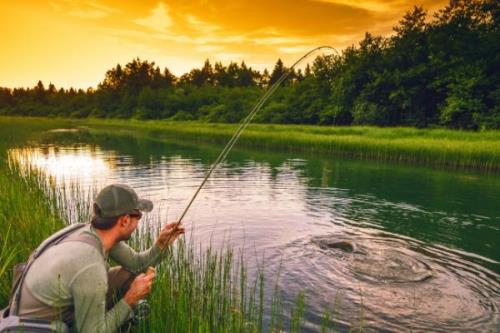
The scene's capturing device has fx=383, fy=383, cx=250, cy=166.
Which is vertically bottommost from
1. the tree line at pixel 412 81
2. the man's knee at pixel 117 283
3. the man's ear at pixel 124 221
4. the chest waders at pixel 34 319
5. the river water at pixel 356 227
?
the river water at pixel 356 227

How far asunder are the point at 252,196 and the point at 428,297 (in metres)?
9.26

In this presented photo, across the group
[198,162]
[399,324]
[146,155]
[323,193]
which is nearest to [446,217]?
[323,193]

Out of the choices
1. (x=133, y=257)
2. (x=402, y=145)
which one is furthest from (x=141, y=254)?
(x=402, y=145)

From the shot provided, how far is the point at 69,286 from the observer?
286 cm

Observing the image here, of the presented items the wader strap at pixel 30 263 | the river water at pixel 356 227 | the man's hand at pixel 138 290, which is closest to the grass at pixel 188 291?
the man's hand at pixel 138 290

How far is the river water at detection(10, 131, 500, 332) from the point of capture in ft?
21.4

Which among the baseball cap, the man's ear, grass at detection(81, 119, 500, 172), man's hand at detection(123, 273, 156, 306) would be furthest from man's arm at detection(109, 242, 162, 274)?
grass at detection(81, 119, 500, 172)

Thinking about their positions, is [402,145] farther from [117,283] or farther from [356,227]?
[117,283]

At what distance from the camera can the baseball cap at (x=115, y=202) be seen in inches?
125

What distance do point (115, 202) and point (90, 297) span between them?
75 cm

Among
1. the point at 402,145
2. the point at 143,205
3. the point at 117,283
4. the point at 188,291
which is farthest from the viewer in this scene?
the point at 402,145

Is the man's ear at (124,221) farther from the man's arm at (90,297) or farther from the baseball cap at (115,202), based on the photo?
the man's arm at (90,297)

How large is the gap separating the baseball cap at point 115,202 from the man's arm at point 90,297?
0.47 metres

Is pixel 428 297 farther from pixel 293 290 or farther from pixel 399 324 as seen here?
pixel 293 290
